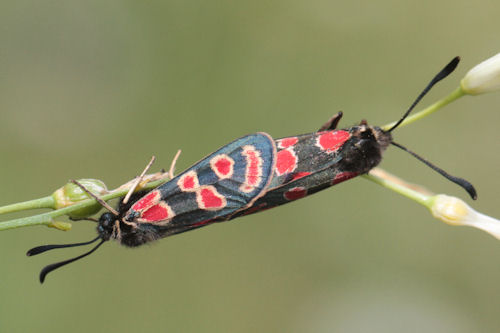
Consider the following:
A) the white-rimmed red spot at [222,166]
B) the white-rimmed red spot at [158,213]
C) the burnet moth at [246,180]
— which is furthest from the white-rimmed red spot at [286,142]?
the white-rimmed red spot at [158,213]

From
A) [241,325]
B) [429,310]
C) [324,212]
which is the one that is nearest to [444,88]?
[324,212]

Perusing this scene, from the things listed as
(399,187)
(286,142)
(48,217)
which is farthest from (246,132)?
(48,217)

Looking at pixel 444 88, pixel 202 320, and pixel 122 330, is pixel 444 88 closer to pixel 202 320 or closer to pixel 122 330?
pixel 202 320

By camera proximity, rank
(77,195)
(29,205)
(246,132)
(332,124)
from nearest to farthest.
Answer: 1. (29,205)
2. (77,195)
3. (332,124)
4. (246,132)

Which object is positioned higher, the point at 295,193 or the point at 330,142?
the point at 330,142

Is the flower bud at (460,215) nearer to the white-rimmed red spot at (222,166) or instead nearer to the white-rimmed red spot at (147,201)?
the white-rimmed red spot at (222,166)

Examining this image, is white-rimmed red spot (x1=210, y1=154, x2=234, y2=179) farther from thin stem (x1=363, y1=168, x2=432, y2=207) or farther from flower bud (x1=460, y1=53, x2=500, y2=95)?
flower bud (x1=460, y1=53, x2=500, y2=95)

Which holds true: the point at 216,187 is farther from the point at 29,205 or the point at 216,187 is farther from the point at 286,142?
the point at 29,205
